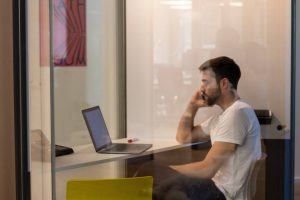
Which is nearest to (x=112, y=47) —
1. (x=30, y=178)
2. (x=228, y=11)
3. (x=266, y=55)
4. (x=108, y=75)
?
(x=108, y=75)

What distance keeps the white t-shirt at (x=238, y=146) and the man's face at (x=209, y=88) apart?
0.53ft

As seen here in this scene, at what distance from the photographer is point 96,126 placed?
2846mm

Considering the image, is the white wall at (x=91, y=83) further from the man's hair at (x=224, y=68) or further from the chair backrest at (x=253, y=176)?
the chair backrest at (x=253, y=176)

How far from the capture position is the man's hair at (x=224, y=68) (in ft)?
9.13

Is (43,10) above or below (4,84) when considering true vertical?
above

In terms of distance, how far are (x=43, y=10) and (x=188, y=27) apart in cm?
110

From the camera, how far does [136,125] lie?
3273mm

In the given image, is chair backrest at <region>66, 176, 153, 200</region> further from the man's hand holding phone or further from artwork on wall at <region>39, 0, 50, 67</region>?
the man's hand holding phone

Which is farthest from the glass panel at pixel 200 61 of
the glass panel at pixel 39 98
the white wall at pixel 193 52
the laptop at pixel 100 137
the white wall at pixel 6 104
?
the white wall at pixel 6 104

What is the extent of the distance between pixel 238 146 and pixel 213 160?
0.18 meters

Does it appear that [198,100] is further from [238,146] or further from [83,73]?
[83,73]

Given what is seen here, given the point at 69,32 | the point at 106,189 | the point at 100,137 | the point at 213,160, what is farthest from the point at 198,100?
the point at 106,189

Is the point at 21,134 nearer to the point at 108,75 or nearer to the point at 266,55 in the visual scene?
the point at 108,75

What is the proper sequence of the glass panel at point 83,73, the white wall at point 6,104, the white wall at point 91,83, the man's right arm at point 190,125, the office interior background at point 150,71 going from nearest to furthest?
the white wall at point 6,104, the office interior background at point 150,71, the glass panel at point 83,73, the white wall at point 91,83, the man's right arm at point 190,125
